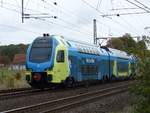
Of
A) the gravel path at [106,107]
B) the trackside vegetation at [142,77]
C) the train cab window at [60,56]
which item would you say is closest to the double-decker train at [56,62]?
the train cab window at [60,56]

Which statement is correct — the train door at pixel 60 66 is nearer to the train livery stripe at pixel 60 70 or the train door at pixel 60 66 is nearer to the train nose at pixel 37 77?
the train livery stripe at pixel 60 70

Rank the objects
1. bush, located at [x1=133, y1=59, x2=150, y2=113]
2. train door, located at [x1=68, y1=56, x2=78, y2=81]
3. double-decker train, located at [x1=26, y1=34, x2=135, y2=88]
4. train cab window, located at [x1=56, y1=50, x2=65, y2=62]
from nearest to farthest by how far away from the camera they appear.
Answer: bush, located at [x1=133, y1=59, x2=150, y2=113] < double-decker train, located at [x1=26, y1=34, x2=135, y2=88] < train cab window, located at [x1=56, y1=50, x2=65, y2=62] < train door, located at [x1=68, y1=56, x2=78, y2=81]

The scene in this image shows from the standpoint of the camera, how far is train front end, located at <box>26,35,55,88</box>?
28922 mm

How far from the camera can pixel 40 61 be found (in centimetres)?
2925

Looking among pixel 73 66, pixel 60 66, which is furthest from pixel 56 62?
pixel 73 66

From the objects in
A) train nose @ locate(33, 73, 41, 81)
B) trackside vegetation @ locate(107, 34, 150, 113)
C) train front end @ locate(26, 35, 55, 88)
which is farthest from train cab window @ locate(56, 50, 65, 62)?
trackside vegetation @ locate(107, 34, 150, 113)

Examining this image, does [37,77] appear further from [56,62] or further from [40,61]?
[56,62]

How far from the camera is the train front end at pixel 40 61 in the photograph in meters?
28.9

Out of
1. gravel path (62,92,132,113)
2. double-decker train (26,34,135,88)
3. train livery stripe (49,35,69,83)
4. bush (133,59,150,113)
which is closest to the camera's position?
bush (133,59,150,113)

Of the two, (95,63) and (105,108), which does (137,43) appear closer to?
(105,108)

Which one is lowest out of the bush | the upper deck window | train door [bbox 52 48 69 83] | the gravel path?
the gravel path

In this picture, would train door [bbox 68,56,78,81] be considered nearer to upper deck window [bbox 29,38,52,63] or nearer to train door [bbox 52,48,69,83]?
train door [bbox 52,48,69,83]

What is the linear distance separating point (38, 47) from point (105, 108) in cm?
1123

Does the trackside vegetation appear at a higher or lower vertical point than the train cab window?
lower
